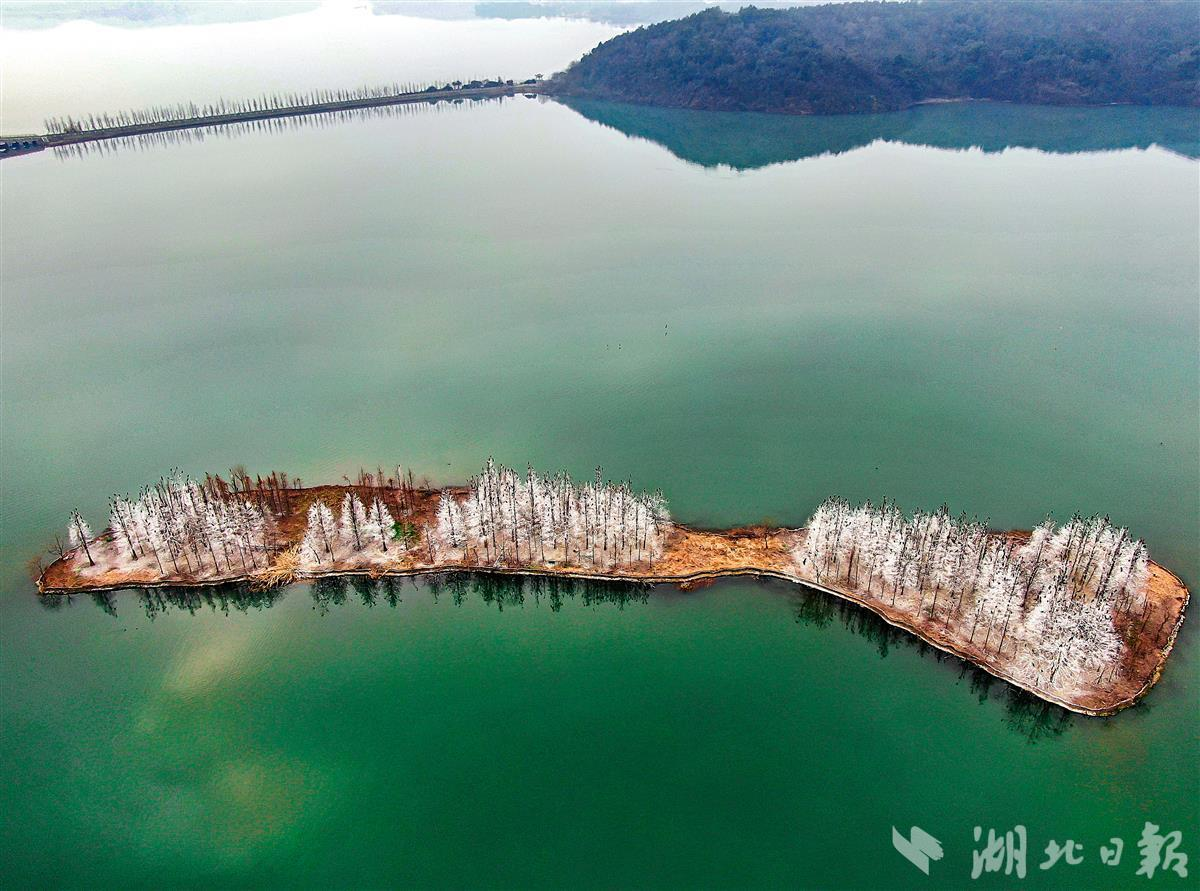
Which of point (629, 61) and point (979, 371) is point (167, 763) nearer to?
point (979, 371)

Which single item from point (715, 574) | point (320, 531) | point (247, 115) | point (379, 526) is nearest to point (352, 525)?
point (379, 526)

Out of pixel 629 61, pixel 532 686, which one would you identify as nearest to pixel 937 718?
pixel 532 686

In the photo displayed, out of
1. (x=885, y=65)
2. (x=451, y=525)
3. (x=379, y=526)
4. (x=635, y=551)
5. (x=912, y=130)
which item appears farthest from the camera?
(x=885, y=65)

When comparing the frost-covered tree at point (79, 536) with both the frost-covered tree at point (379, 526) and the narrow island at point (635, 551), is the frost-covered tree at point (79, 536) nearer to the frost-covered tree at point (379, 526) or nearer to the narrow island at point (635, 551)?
the narrow island at point (635, 551)

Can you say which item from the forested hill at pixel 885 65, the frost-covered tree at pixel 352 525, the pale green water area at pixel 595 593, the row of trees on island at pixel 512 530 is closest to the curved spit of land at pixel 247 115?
the forested hill at pixel 885 65

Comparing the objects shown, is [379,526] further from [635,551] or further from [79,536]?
[79,536]
